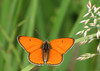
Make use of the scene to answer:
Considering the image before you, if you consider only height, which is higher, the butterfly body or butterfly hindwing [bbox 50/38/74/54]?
butterfly hindwing [bbox 50/38/74/54]

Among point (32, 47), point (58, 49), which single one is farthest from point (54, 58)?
point (32, 47)

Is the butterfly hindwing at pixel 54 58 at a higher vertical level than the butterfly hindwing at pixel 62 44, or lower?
lower

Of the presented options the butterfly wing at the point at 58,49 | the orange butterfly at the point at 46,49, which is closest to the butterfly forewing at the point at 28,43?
the orange butterfly at the point at 46,49

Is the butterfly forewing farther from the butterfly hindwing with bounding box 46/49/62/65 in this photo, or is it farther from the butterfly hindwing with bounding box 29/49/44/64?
the butterfly hindwing with bounding box 46/49/62/65

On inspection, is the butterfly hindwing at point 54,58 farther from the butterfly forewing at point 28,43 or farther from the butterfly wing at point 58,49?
the butterfly forewing at point 28,43

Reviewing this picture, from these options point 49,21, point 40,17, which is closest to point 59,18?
point 40,17

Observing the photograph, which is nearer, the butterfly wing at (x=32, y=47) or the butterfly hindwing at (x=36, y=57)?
the butterfly hindwing at (x=36, y=57)

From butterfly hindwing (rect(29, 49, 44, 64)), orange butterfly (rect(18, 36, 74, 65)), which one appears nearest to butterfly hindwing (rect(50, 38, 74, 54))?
orange butterfly (rect(18, 36, 74, 65))

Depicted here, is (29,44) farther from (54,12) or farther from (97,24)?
(54,12)
